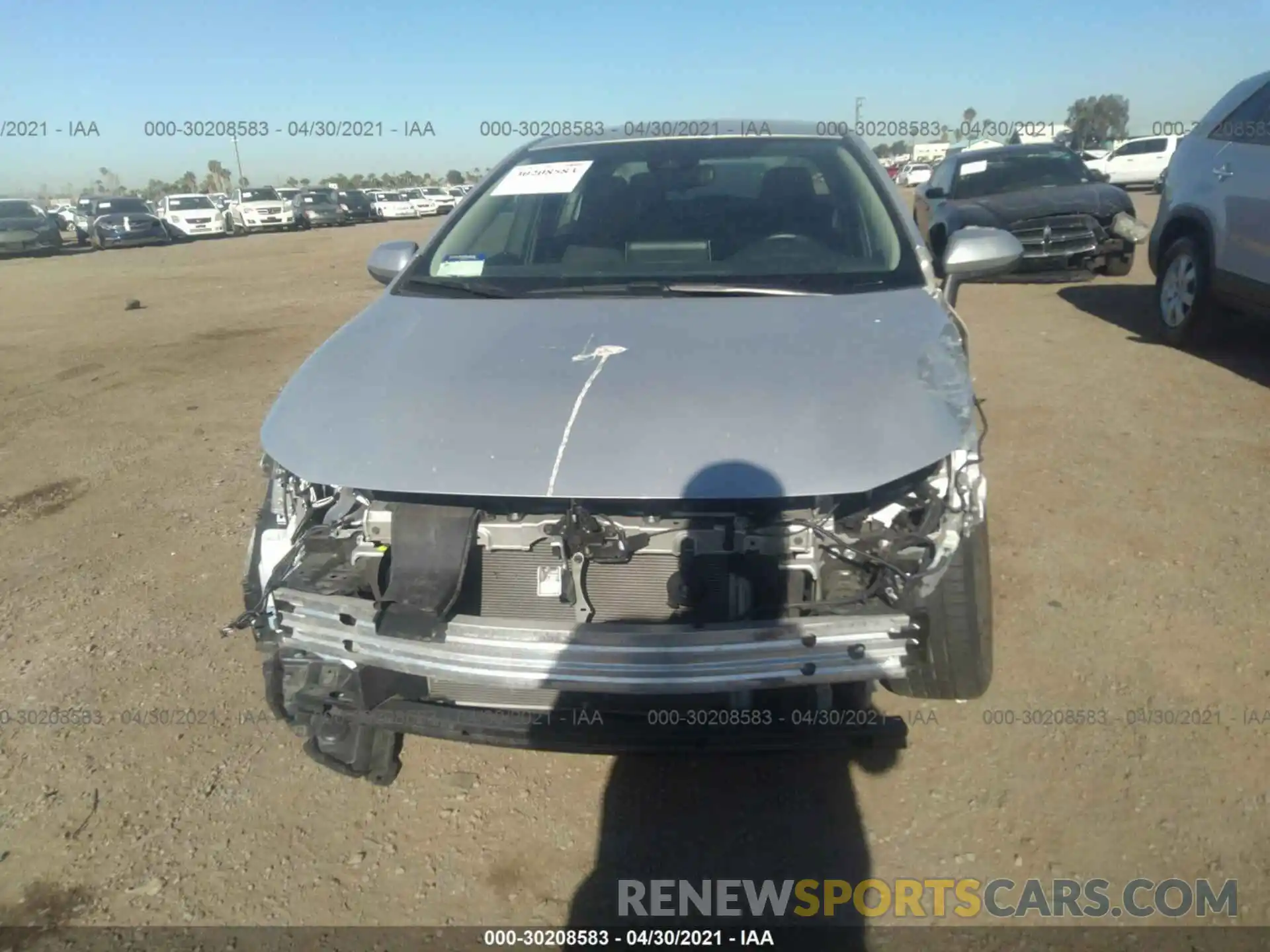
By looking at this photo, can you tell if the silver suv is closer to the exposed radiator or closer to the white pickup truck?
the exposed radiator

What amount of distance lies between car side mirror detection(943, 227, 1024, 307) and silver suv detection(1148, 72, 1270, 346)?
369 centimetres

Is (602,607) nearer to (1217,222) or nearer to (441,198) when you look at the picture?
(1217,222)

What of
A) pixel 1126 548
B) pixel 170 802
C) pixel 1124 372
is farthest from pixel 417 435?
pixel 1124 372

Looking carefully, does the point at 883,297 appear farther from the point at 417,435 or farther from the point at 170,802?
the point at 170,802

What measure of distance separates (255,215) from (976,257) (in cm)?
3211

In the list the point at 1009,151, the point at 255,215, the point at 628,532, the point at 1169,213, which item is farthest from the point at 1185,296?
the point at 255,215

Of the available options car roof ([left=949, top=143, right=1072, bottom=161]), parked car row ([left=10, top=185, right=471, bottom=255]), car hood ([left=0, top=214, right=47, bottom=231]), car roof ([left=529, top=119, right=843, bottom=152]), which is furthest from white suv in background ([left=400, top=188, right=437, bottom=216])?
car roof ([left=529, top=119, right=843, bottom=152])

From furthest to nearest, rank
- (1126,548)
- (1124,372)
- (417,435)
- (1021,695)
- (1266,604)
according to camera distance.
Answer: (1124,372) → (1126,548) → (1266,604) → (1021,695) → (417,435)

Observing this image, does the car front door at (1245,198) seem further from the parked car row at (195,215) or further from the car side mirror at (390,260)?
the parked car row at (195,215)

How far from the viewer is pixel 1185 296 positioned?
6.97 metres

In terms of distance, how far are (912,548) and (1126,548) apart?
219 centimetres

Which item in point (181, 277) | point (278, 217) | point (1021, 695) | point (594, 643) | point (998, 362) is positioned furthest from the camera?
point (278, 217)

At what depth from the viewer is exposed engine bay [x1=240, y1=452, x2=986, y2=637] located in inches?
86.0

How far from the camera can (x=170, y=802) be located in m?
2.73
